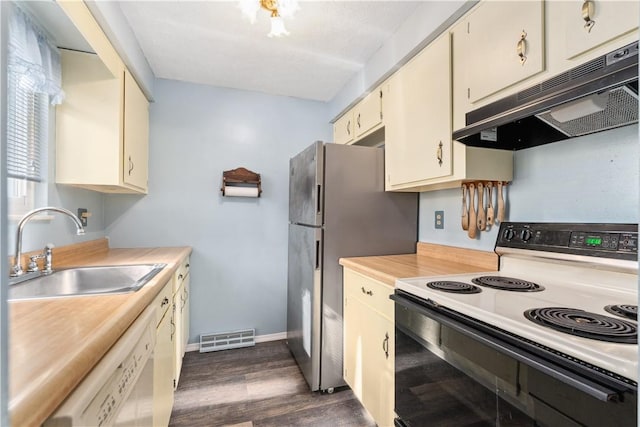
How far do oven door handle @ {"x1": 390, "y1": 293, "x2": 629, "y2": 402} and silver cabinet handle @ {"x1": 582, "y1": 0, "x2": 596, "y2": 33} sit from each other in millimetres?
1015

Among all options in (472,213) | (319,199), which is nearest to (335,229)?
(319,199)

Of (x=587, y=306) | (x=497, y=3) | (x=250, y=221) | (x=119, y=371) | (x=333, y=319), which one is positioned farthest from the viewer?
(x=250, y=221)

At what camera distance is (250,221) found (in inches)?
108

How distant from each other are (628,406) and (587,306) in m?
0.46

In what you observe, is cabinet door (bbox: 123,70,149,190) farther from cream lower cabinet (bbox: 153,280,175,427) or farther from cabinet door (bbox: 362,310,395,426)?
Answer: cabinet door (bbox: 362,310,395,426)

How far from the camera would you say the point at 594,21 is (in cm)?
90

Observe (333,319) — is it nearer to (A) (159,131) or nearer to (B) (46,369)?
(B) (46,369)

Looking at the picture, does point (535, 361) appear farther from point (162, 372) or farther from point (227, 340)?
point (227, 340)

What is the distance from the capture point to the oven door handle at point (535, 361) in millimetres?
607

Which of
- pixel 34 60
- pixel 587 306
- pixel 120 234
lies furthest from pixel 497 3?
pixel 120 234

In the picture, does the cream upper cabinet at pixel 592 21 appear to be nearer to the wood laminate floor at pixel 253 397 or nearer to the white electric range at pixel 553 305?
the white electric range at pixel 553 305

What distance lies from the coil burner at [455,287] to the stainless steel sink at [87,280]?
120cm

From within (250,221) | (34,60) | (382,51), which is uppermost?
(382,51)

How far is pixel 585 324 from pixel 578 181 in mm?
734
